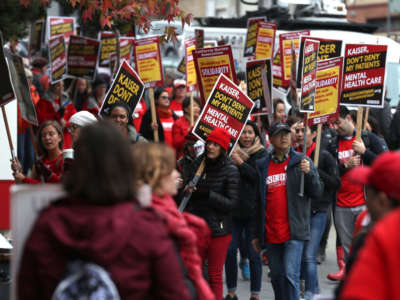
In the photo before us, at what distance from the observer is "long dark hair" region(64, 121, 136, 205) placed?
12.0ft

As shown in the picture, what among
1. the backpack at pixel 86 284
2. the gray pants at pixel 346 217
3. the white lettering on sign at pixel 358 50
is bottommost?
the gray pants at pixel 346 217

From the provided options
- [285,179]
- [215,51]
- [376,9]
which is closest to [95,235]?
[285,179]

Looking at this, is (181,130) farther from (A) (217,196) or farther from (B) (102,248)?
(B) (102,248)

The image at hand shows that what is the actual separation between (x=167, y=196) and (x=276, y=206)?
3629mm

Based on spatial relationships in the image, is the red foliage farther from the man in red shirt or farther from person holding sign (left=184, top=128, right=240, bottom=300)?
the man in red shirt

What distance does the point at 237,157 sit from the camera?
9.13 m

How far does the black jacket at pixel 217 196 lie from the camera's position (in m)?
7.82

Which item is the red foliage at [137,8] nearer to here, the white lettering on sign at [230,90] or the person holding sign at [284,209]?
the white lettering on sign at [230,90]

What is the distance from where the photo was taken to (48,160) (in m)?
8.01

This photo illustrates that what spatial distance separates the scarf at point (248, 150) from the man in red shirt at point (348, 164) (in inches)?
31.7

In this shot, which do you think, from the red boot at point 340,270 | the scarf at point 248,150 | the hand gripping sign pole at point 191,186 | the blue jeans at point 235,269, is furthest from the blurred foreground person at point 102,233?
the red boot at point 340,270

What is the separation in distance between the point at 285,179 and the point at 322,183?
22.6 inches

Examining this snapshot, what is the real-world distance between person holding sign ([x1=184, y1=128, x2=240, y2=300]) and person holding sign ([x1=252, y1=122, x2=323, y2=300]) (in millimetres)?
330

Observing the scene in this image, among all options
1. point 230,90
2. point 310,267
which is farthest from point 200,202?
point 230,90
